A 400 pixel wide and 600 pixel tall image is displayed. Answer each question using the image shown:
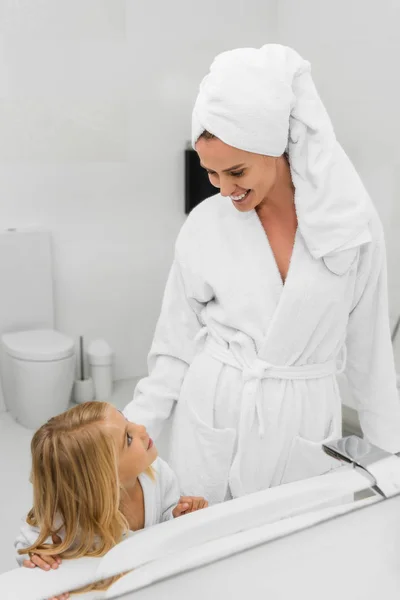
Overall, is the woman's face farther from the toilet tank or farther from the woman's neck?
the toilet tank

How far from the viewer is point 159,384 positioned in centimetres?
111

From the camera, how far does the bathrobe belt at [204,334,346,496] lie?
1.00 meters

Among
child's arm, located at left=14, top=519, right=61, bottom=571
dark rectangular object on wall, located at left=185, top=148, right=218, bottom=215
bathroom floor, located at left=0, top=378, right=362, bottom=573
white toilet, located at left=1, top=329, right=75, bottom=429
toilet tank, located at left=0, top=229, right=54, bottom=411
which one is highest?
dark rectangular object on wall, located at left=185, top=148, right=218, bottom=215

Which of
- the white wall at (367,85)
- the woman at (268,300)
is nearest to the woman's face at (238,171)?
the woman at (268,300)

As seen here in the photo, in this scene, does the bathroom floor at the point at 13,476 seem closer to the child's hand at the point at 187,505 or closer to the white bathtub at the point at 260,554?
the child's hand at the point at 187,505

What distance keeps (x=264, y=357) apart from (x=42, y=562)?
49cm

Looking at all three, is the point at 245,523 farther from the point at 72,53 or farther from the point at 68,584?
the point at 72,53

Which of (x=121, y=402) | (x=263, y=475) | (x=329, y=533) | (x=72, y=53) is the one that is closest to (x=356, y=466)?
(x=329, y=533)

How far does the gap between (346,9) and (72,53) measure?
1127 millimetres

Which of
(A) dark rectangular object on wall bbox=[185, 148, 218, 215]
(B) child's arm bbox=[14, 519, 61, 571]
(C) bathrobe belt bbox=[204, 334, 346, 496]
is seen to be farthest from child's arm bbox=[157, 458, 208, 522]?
(A) dark rectangular object on wall bbox=[185, 148, 218, 215]

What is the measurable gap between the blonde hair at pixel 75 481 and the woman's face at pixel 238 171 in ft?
1.37

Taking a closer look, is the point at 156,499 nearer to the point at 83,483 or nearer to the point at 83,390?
the point at 83,483

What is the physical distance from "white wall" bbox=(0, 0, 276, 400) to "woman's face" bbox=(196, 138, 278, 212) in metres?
1.79

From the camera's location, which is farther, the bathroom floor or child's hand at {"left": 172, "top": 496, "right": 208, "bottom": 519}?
the bathroom floor
